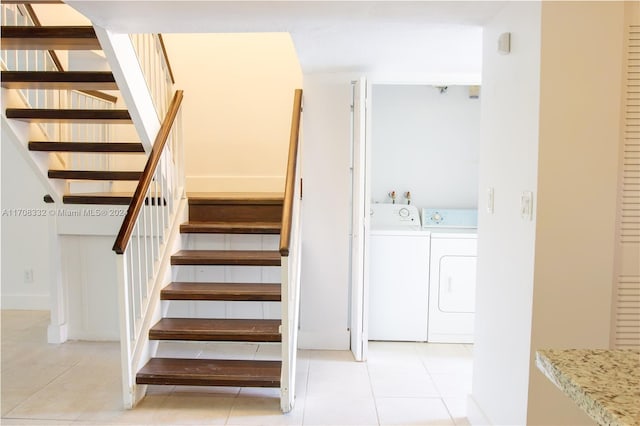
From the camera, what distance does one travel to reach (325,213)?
3.54 metres

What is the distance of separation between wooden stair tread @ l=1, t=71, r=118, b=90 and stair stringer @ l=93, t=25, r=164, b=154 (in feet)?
0.47

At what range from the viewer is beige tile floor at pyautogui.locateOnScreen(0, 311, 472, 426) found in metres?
2.48

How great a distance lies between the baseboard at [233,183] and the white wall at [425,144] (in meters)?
1.03

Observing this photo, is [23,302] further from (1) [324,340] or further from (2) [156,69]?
(1) [324,340]

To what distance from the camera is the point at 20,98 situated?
121 inches

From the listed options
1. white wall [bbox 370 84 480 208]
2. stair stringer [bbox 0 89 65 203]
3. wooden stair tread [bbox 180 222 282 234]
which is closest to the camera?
stair stringer [bbox 0 89 65 203]

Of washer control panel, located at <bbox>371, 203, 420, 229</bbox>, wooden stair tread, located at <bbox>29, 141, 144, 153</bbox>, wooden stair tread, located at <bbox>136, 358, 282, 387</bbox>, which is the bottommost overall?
wooden stair tread, located at <bbox>136, 358, 282, 387</bbox>

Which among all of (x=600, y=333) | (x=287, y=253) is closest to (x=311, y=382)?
(x=287, y=253)

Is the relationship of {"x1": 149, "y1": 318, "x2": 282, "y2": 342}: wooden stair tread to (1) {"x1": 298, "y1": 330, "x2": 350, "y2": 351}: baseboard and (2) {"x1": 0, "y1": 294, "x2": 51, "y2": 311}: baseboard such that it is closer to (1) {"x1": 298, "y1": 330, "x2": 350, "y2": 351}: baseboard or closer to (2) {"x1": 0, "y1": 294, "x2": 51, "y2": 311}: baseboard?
(1) {"x1": 298, "y1": 330, "x2": 350, "y2": 351}: baseboard

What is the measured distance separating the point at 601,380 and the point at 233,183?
155 inches

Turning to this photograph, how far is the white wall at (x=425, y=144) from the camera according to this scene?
13.9ft

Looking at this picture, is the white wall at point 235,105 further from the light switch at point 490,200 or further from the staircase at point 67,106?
the light switch at point 490,200

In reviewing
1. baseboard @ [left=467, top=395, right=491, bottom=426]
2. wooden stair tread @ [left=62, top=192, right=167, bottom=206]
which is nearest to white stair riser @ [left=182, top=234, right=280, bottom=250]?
wooden stair tread @ [left=62, top=192, right=167, bottom=206]

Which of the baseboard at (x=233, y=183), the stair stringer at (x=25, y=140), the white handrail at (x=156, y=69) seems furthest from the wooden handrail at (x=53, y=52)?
the baseboard at (x=233, y=183)
